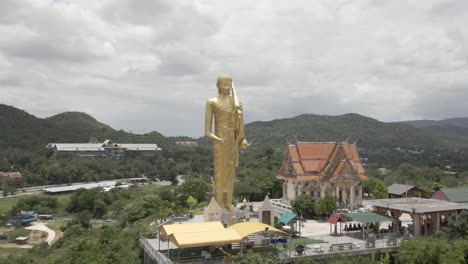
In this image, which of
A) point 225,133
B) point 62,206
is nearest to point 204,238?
point 225,133

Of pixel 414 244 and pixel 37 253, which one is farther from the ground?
pixel 414 244

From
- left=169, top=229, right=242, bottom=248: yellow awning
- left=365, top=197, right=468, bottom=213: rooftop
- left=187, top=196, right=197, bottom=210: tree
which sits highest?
left=365, top=197, right=468, bottom=213: rooftop

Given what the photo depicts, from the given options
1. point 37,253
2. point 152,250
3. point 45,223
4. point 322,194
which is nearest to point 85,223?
point 37,253

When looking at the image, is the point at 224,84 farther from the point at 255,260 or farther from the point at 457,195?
the point at 457,195

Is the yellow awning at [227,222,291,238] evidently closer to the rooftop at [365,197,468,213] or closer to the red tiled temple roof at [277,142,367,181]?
the rooftop at [365,197,468,213]

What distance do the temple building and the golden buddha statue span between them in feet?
44.3

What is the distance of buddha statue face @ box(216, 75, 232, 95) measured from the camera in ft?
94.0

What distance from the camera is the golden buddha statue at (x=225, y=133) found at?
1117 inches

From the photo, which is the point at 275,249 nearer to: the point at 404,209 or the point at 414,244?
the point at 414,244

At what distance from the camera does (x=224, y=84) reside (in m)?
28.7

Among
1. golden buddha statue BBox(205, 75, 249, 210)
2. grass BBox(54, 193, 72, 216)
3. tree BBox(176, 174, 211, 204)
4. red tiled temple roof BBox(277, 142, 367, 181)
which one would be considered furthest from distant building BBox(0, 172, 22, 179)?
golden buddha statue BBox(205, 75, 249, 210)

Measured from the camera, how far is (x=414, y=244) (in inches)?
892

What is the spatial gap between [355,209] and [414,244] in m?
16.0

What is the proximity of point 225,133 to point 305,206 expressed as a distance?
36.9 ft
